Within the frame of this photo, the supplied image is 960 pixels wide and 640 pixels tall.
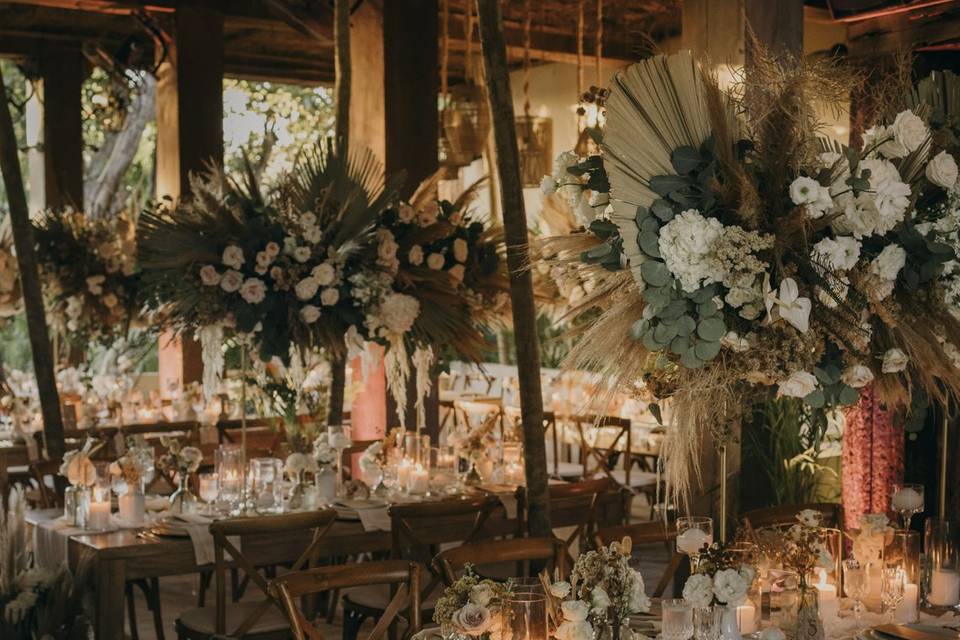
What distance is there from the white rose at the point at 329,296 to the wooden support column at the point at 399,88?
1.94 meters

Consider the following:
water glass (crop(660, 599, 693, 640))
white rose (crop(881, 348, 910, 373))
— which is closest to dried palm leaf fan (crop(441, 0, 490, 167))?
white rose (crop(881, 348, 910, 373))

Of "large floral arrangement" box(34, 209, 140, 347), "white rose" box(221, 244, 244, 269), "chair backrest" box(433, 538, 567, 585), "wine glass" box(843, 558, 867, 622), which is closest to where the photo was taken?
"wine glass" box(843, 558, 867, 622)

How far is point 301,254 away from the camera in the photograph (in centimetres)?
555

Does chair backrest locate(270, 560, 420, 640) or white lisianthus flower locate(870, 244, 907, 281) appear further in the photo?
chair backrest locate(270, 560, 420, 640)

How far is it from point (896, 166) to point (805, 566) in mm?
1038

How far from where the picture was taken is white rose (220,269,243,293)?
5.45 meters

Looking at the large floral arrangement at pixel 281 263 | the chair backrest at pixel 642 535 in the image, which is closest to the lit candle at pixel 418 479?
the large floral arrangement at pixel 281 263

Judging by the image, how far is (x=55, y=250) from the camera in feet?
28.7

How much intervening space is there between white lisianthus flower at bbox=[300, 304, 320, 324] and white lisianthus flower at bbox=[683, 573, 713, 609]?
2.79 meters

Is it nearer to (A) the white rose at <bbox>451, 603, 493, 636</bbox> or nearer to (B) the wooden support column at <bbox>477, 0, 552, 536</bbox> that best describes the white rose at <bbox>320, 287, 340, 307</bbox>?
(B) the wooden support column at <bbox>477, 0, 552, 536</bbox>

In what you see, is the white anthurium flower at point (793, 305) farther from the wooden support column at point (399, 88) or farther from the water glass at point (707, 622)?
the wooden support column at point (399, 88)

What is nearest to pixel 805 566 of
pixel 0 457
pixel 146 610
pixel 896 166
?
pixel 896 166

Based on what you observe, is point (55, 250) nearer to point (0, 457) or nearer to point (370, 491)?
point (0, 457)

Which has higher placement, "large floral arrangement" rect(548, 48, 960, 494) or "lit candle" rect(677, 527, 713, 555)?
"large floral arrangement" rect(548, 48, 960, 494)
